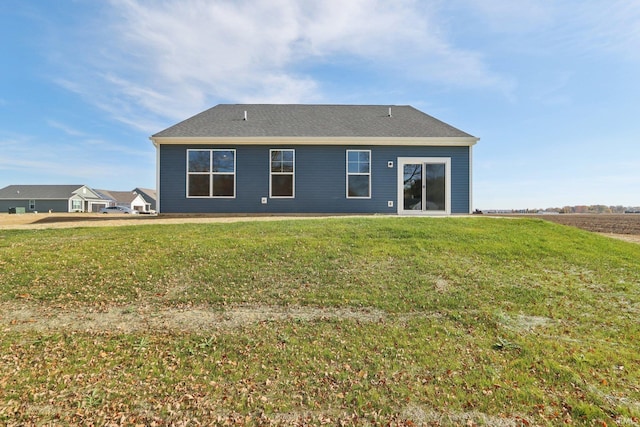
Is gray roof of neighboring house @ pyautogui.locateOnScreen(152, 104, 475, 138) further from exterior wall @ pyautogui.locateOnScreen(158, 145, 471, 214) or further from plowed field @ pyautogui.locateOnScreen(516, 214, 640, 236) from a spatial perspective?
plowed field @ pyautogui.locateOnScreen(516, 214, 640, 236)

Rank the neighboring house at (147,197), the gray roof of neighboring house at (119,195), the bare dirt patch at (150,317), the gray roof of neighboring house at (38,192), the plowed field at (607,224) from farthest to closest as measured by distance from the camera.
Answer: the neighboring house at (147,197)
the gray roof of neighboring house at (119,195)
the gray roof of neighboring house at (38,192)
the plowed field at (607,224)
the bare dirt patch at (150,317)

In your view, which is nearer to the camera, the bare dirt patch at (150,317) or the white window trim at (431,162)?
the bare dirt patch at (150,317)

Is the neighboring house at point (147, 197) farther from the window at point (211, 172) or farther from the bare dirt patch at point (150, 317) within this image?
the bare dirt patch at point (150, 317)

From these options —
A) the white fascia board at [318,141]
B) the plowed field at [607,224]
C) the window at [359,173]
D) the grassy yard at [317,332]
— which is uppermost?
the white fascia board at [318,141]

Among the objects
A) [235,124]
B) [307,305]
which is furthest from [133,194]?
[307,305]

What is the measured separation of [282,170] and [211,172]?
3085 mm

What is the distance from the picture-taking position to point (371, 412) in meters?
3.11

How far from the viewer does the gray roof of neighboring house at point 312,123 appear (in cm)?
1416

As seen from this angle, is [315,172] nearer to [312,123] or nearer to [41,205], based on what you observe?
[312,123]

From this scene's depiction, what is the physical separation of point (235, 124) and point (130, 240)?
8.20 metres

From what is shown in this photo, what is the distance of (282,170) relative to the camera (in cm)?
1412

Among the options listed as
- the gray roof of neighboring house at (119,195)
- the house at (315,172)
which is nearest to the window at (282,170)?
the house at (315,172)

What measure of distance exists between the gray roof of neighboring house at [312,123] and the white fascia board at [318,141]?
21cm

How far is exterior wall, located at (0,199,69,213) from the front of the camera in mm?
47375
